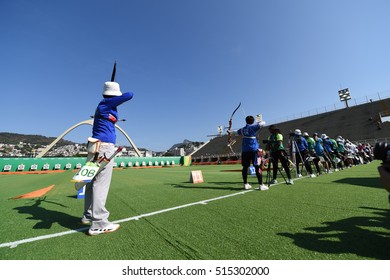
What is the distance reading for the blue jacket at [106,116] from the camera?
310 cm

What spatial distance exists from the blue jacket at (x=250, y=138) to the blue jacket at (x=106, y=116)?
3.86m

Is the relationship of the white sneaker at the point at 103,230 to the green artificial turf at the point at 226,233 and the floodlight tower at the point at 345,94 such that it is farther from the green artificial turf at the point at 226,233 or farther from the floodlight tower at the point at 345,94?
the floodlight tower at the point at 345,94

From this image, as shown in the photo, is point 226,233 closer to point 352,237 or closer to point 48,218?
point 352,237

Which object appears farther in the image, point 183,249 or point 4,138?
point 4,138

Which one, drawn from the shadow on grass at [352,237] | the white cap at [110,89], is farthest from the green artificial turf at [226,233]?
the white cap at [110,89]

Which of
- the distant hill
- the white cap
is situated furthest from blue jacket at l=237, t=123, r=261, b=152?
the distant hill

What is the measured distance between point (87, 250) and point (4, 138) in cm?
19137

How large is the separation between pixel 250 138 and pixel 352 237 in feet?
13.1

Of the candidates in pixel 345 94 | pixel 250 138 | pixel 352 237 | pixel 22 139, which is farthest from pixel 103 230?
pixel 22 139

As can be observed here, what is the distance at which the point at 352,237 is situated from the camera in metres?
2.04

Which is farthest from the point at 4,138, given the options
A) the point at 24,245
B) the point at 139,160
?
the point at 24,245
